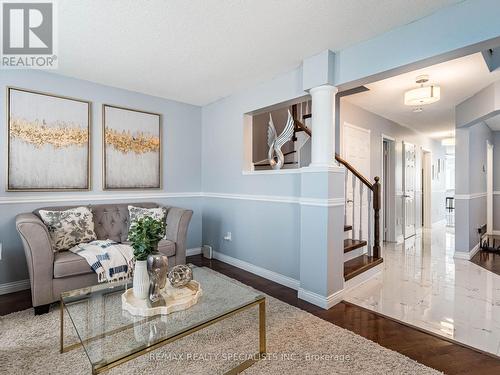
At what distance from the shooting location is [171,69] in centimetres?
297

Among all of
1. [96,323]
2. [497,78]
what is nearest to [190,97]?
[96,323]

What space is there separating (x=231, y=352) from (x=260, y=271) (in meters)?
1.61

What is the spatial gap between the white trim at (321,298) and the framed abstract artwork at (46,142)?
2.81 m

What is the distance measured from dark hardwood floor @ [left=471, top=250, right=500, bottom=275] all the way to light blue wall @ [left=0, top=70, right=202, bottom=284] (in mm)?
4237

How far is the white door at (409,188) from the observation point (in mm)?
5738

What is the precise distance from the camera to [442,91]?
3.67m

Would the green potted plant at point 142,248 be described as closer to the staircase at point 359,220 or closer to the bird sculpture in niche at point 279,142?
the bird sculpture in niche at point 279,142

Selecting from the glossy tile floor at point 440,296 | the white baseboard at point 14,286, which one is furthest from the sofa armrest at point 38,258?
the glossy tile floor at point 440,296

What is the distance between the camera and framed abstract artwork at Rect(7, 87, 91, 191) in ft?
9.41

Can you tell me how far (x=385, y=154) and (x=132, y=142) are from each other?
470 cm

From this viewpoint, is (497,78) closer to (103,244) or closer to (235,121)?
(235,121)

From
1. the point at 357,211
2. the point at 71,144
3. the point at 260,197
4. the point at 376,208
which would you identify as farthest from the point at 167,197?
the point at 376,208

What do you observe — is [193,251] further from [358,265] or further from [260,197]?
[358,265]

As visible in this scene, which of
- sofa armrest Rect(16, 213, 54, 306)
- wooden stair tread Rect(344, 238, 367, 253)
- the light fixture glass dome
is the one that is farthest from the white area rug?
the light fixture glass dome
